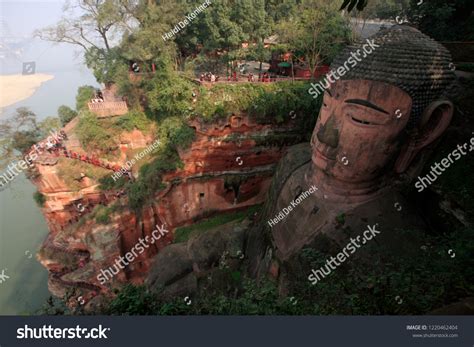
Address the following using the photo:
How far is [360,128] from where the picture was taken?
5590 mm

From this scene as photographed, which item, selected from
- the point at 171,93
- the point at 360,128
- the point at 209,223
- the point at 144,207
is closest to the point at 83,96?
the point at 171,93

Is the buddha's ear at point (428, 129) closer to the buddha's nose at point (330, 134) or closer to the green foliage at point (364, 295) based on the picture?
the buddha's nose at point (330, 134)

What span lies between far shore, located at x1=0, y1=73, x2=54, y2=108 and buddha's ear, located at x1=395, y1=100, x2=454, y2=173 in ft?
167

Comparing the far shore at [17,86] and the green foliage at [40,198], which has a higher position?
the far shore at [17,86]

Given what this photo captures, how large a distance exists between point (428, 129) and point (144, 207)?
1140 cm

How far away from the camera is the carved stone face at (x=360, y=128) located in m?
5.41

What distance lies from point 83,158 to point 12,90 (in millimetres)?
48028

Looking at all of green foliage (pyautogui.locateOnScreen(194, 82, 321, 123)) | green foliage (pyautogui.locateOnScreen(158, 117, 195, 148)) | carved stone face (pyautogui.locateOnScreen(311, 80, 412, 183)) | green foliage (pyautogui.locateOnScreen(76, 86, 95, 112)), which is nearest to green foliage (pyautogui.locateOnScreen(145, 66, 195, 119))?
green foliage (pyautogui.locateOnScreen(158, 117, 195, 148))

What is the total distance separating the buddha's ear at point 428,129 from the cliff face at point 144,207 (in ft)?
26.1

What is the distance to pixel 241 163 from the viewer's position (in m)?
14.2

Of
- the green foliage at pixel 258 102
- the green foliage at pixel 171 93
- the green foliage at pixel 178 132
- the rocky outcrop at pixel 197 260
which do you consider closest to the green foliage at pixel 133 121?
the green foliage at pixel 171 93

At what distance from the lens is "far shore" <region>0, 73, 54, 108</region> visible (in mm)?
44188

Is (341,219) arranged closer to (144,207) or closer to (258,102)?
(258,102)

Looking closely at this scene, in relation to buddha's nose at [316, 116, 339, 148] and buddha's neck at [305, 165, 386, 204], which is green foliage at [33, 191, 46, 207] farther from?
buddha's nose at [316, 116, 339, 148]
